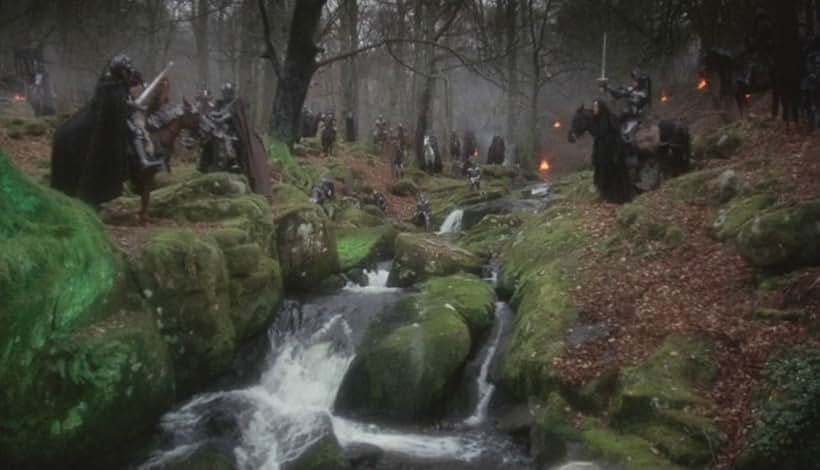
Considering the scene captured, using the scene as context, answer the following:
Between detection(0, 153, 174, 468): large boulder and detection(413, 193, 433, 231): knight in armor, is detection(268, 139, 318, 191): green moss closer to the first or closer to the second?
detection(413, 193, 433, 231): knight in armor

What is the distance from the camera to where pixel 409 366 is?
30.1 feet

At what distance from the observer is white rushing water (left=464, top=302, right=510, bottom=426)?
917cm

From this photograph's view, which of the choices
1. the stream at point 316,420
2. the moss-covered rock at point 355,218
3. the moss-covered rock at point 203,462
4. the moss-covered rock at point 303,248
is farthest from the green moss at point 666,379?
the moss-covered rock at point 355,218

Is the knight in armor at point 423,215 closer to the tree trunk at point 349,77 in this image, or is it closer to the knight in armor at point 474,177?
the knight in armor at point 474,177

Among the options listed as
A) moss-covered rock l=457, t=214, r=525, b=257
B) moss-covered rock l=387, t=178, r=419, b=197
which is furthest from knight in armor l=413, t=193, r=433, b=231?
moss-covered rock l=387, t=178, r=419, b=197

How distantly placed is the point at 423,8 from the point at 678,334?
69.9 feet

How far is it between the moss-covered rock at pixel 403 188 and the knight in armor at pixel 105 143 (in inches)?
563

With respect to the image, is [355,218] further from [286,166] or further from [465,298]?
[465,298]

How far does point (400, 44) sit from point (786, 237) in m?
21.6

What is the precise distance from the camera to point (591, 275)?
402 inches

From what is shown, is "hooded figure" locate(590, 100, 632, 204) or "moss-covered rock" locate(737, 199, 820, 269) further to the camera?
"hooded figure" locate(590, 100, 632, 204)

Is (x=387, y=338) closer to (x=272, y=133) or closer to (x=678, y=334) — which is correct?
(x=678, y=334)

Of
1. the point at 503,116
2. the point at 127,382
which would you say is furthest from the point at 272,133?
the point at 503,116

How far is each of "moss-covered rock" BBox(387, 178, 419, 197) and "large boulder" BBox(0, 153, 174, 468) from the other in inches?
628
